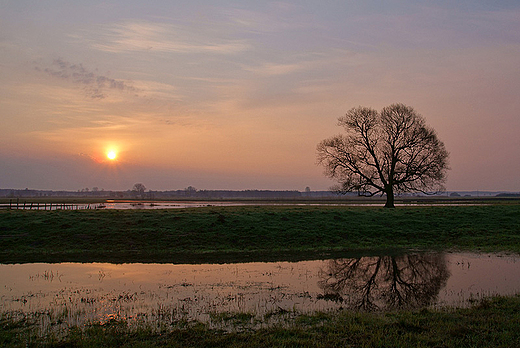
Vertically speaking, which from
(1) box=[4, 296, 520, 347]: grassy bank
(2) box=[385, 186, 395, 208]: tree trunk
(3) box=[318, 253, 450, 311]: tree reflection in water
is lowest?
(3) box=[318, 253, 450, 311]: tree reflection in water

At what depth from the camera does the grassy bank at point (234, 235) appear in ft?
82.1

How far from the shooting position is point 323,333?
921cm

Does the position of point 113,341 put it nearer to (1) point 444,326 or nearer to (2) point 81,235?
(1) point 444,326

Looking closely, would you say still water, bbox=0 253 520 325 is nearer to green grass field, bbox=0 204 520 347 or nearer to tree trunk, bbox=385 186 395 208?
green grass field, bbox=0 204 520 347

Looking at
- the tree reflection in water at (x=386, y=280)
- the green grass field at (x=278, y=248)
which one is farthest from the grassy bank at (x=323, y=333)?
the tree reflection in water at (x=386, y=280)

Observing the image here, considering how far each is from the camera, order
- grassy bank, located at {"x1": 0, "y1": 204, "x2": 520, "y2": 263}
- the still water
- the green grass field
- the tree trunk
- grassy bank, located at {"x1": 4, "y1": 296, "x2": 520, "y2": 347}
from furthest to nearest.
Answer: the tree trunk
grassy bank, located at {"x1": 0, "y1": 204, "x2": 520, "y2": 263}
the still water
the green grass field
grassy bank, located at {"x1": 4, "y1": 296, "x2": 520, "y2": 347}

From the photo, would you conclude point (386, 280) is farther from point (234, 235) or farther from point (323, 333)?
point (234, 235)

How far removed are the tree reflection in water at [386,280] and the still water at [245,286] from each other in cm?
4

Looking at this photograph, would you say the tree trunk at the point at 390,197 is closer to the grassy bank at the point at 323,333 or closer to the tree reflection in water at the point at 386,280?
the tree reflection in water at the point at 386,280

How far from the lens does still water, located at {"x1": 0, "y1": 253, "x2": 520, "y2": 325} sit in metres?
12.1

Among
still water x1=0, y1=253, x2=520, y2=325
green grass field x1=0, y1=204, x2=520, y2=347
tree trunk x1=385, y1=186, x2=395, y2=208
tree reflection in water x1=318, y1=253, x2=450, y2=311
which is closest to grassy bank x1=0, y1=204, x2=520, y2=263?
green grass field x1=0, y1=204, x2=520, y2=347

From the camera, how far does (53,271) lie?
1905 centimetres

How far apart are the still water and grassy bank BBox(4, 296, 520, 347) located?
1.24 m

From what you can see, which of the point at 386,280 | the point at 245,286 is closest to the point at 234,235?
the point at 245,286
